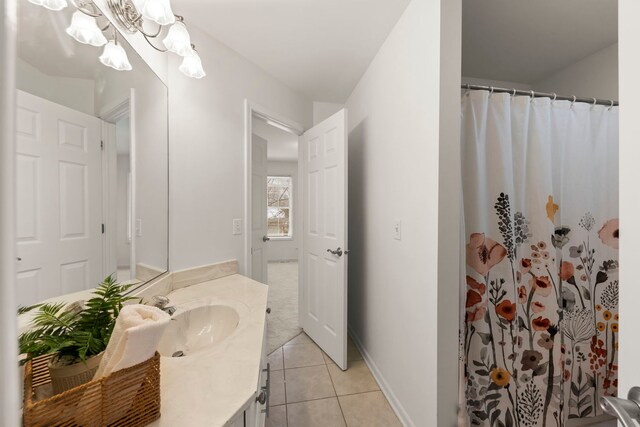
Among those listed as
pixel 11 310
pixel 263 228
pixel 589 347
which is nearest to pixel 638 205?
pixel 11 310

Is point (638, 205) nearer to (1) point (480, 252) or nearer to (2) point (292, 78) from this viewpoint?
(1) point (480, 252)

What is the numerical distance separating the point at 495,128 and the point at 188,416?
1.70 meters

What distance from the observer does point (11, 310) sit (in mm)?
267

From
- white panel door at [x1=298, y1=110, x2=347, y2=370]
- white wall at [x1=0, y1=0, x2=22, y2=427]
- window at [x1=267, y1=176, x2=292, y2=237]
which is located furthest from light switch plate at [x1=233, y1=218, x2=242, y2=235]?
window at [x1=267, y1=176, x2=292, y2=237]

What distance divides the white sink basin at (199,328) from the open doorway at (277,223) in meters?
1.17

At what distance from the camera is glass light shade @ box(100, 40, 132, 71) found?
97 centimetres

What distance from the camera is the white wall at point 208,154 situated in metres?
1.52

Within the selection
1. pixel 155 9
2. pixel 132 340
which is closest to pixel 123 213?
pixel 132 340

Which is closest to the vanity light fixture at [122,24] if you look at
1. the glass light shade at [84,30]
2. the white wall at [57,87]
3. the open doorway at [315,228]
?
the glass light shade at [84,30]

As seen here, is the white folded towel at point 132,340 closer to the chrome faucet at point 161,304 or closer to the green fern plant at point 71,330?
the green fern plant at point 71,330

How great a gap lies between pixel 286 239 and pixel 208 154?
439 cm

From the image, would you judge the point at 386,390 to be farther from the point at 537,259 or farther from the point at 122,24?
the point at 122,24

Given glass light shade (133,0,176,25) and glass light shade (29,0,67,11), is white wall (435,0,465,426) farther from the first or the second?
glass light shade (29,0,67,11)

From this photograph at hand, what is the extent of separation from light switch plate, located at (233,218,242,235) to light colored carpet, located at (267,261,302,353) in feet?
3.62
